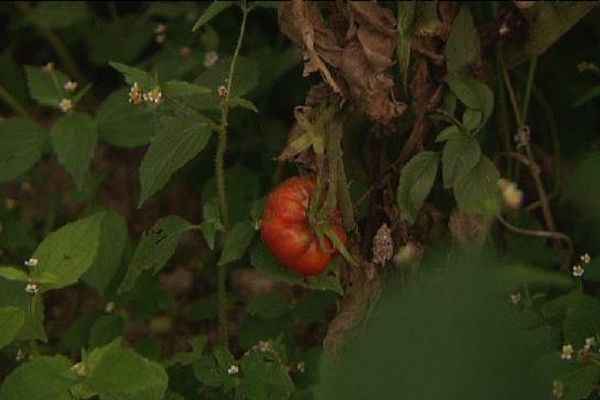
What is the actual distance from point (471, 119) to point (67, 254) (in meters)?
0.68

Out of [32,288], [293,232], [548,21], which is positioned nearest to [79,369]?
[32,288]

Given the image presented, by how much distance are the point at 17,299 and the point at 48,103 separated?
1.27 feet

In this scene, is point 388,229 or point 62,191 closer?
point 388,229

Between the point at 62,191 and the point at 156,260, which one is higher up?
the point at 156,260

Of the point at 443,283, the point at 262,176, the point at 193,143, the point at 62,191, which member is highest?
the point at 443,283

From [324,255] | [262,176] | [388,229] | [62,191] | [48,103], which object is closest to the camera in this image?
[324,255]

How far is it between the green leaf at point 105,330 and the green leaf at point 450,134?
625 mm

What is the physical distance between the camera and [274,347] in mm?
1919

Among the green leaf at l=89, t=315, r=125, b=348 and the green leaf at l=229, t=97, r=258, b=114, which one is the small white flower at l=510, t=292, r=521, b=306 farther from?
the green leaf at l=89, t=315, r=125, b=348

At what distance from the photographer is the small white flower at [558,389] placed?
166 centimetres

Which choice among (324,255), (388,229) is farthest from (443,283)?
(388,229)

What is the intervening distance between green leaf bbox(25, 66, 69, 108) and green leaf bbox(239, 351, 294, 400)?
0.65 m

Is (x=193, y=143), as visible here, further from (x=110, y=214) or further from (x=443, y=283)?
(x=443, y=283)

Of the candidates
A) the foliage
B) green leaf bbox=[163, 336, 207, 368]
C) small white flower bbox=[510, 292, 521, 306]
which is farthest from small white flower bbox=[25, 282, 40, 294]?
small white flower bbox=[510, 292, 521, 306]
